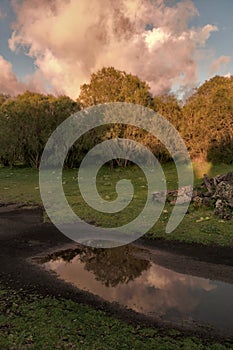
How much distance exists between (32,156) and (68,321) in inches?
1498

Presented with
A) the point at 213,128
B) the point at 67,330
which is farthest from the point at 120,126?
the point at 67,330

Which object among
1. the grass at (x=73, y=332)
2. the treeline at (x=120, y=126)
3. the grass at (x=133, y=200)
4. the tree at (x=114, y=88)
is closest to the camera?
the grass at (x=73, y=332)

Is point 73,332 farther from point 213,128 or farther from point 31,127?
point 31,127

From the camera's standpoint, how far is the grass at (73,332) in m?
7.33

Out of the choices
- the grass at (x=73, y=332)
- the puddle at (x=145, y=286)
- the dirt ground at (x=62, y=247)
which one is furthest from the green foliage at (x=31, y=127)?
the grass at (x=73, y=332)

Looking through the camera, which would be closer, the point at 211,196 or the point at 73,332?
the point at 73,332

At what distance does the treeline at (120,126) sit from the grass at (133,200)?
2.42 m

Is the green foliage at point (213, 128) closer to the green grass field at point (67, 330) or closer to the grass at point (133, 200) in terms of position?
the grass at point (133, 200)

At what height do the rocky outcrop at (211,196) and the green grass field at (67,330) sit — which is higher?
the rocky outcrop at (211,196)

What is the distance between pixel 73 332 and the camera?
782 centimetres

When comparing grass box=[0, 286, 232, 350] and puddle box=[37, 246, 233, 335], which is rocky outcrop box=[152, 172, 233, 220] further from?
grass box=[0, 286, 232, 350]

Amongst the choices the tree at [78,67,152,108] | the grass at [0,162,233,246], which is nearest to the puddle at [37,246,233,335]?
the grass at [0,162,233,246]

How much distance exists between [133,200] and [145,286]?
1182 centimetres

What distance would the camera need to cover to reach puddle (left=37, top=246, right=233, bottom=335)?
29.2 ft
